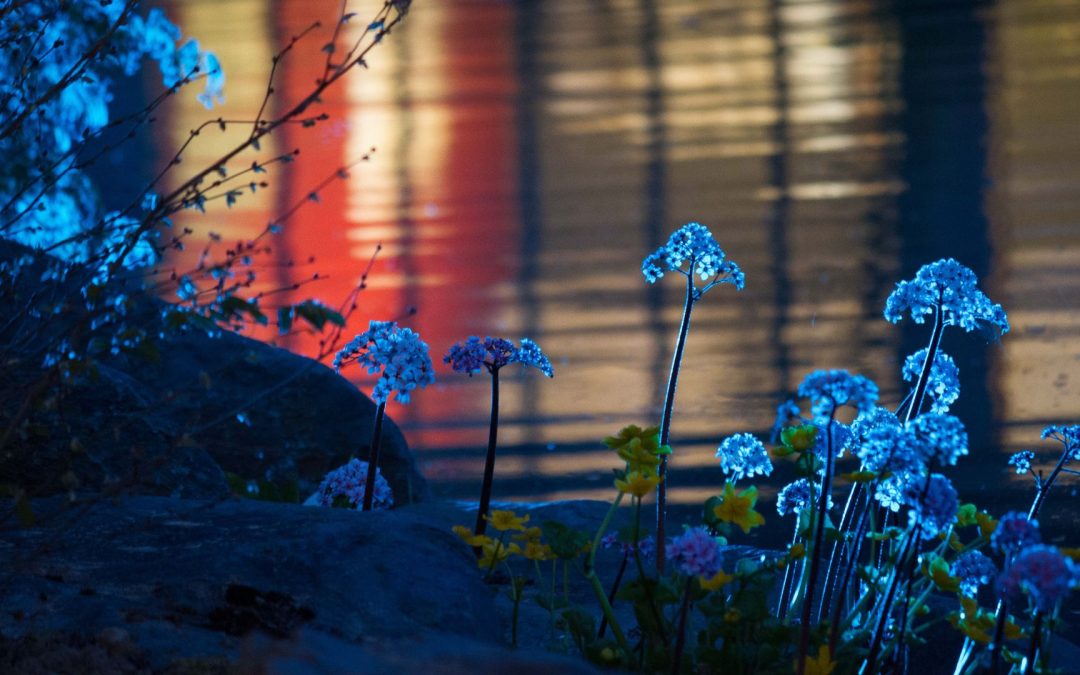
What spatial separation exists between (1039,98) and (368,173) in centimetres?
415

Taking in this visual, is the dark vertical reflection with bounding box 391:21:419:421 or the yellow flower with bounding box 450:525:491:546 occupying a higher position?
the dark vertical reflection with bounding box 391:21:419:421

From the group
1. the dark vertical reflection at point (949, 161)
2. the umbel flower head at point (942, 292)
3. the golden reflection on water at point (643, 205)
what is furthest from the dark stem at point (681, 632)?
the dark vertical reflection at point (949, 161)

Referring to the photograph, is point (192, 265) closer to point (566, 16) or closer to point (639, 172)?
point (639, 172)

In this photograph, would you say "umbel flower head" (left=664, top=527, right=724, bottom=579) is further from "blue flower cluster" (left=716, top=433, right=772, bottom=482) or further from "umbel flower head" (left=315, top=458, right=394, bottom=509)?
"umbel flower head" (left=315, top=458, right=394, bottom=509)

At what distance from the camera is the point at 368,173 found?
26.2 feet

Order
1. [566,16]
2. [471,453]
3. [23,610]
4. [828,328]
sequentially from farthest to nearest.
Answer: [566,16] → [828,328] → [471,453] → [23,610]

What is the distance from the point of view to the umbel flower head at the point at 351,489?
2287 millimetres

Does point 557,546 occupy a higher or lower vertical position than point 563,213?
lower

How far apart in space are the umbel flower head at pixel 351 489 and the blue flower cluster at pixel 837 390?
1133 mm

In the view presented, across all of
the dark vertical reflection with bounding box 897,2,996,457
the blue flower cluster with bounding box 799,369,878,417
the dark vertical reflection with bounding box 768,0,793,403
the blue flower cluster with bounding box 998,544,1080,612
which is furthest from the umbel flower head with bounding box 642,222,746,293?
the dark vertical reflection with bounding box 768,0,793,403

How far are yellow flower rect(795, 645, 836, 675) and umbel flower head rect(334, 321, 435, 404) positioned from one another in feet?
2.16

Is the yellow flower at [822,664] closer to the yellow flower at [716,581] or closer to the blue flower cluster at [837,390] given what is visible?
the yellow flower at [716,581]

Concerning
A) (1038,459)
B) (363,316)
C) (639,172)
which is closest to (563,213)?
(639,172)

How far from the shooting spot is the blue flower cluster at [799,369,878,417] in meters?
1.28
